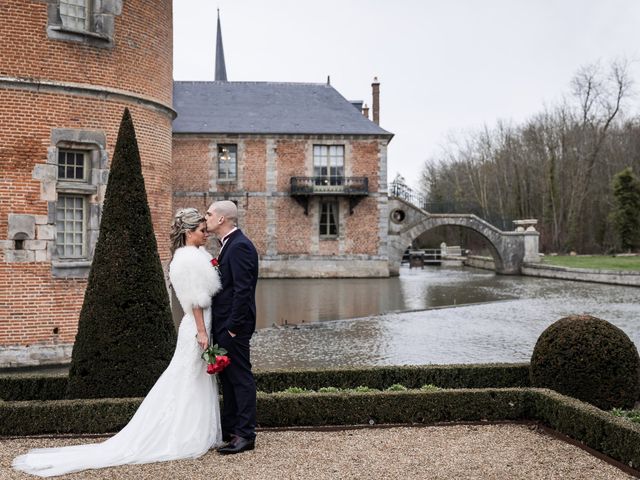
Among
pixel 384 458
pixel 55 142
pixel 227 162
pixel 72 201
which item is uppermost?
pixel 227 162

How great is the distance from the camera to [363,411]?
600cm

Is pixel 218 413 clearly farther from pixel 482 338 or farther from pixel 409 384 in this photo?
pixel 482 338

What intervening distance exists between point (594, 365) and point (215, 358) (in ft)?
12.0

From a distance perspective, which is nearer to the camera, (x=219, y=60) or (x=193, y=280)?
(x=193, y=280)

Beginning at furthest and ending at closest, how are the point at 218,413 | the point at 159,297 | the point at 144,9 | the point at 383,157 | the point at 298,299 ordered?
the point at 383,157 < the point at 298,299 < the point at 144,9 < the point at 159,297 < the point at 218,413

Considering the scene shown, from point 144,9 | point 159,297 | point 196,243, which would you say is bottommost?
point 159,297

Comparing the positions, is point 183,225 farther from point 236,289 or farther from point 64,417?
point 64,417

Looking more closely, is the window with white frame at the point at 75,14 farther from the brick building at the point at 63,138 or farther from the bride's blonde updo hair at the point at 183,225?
the bride's blonde updo hair at the point at 183,225

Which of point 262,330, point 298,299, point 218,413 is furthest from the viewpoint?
point 298,299

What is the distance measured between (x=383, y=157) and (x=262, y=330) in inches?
639

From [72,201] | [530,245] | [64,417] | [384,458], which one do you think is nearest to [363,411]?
[384,458]

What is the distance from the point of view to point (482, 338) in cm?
1312

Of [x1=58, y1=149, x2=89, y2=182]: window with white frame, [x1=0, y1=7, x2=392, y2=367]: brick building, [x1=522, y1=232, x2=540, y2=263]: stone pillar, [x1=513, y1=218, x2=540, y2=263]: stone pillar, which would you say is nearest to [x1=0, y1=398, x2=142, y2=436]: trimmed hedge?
[x1=0, y1=7, x2=392, y2=367]: brick building

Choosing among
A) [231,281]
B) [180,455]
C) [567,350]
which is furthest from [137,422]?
[567,350]
